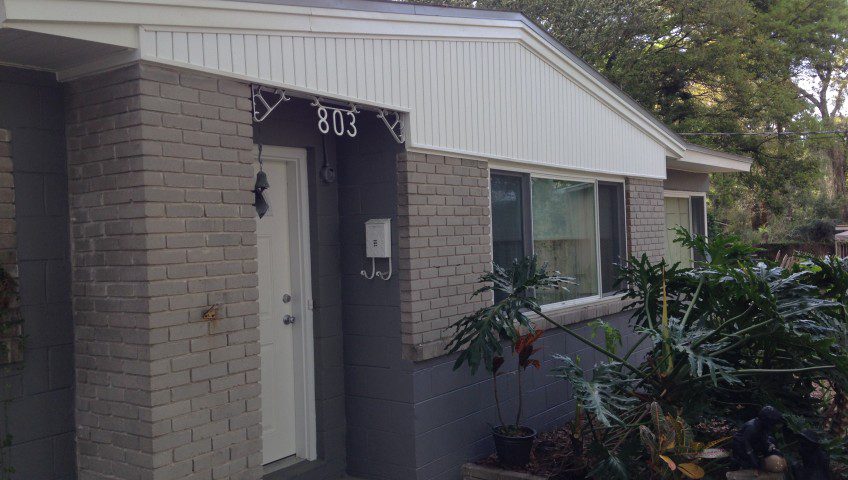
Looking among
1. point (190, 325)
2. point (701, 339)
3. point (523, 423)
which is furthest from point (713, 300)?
point (190, 325)

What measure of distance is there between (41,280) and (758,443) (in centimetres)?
423

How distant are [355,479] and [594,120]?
4851mm

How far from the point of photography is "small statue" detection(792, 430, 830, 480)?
15.0 feet

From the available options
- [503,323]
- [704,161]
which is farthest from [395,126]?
[704,161]

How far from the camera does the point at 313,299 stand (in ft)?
18.3

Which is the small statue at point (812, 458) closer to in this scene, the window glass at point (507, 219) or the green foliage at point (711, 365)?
the green foliage at point (711, 365)

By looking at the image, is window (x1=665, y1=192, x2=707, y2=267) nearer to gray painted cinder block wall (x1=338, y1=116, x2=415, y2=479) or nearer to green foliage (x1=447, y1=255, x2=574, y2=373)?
green foliage (x1=447, y1=255, x2=574, y2=373)

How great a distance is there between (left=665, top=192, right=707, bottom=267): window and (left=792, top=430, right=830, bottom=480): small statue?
22.4 ft

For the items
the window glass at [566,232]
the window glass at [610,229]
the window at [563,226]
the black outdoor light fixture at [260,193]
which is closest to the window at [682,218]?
the window glass at [610,229]

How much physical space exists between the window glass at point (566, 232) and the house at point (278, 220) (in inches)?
1.4

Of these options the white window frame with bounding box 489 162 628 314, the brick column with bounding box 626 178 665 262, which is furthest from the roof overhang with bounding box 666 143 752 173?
the white window frame with bounding box 489 162 628 314

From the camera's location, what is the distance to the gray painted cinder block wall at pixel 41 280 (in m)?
3.83

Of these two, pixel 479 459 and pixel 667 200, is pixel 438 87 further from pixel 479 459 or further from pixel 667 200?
pixel 667 200

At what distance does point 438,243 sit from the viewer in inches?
228
